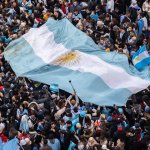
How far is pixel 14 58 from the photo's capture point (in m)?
18.0

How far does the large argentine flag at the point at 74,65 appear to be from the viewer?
1575 cm

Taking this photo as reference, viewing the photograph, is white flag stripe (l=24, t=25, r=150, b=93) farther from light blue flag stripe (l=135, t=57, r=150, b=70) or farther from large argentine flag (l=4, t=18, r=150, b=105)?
light blue flag stripe (l=135, t=57, r=150, b=70)

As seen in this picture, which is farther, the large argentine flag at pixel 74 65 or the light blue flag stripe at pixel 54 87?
the light blue flag stripe at pixel 54 87

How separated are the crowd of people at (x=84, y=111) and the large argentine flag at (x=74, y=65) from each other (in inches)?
25.5

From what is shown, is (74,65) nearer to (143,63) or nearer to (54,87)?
(54,87)

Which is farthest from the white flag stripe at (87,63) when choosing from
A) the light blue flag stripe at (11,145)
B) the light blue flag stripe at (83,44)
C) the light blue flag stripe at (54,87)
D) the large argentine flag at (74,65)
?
the light blue flag stripe at (11,145)

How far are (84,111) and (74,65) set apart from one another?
1.58 meters

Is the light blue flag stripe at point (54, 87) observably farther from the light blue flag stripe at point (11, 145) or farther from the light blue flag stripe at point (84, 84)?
the light blue flag stripe at point (11, 145)

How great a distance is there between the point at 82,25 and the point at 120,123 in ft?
22.6

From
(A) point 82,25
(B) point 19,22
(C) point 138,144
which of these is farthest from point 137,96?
(B) point 19,22

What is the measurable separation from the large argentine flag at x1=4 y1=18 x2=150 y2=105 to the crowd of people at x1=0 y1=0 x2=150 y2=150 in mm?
647

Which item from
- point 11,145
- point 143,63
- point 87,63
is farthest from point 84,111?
point 11,145

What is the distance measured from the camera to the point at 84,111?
16.3 m

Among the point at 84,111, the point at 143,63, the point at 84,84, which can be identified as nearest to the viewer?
the point at 84,84
